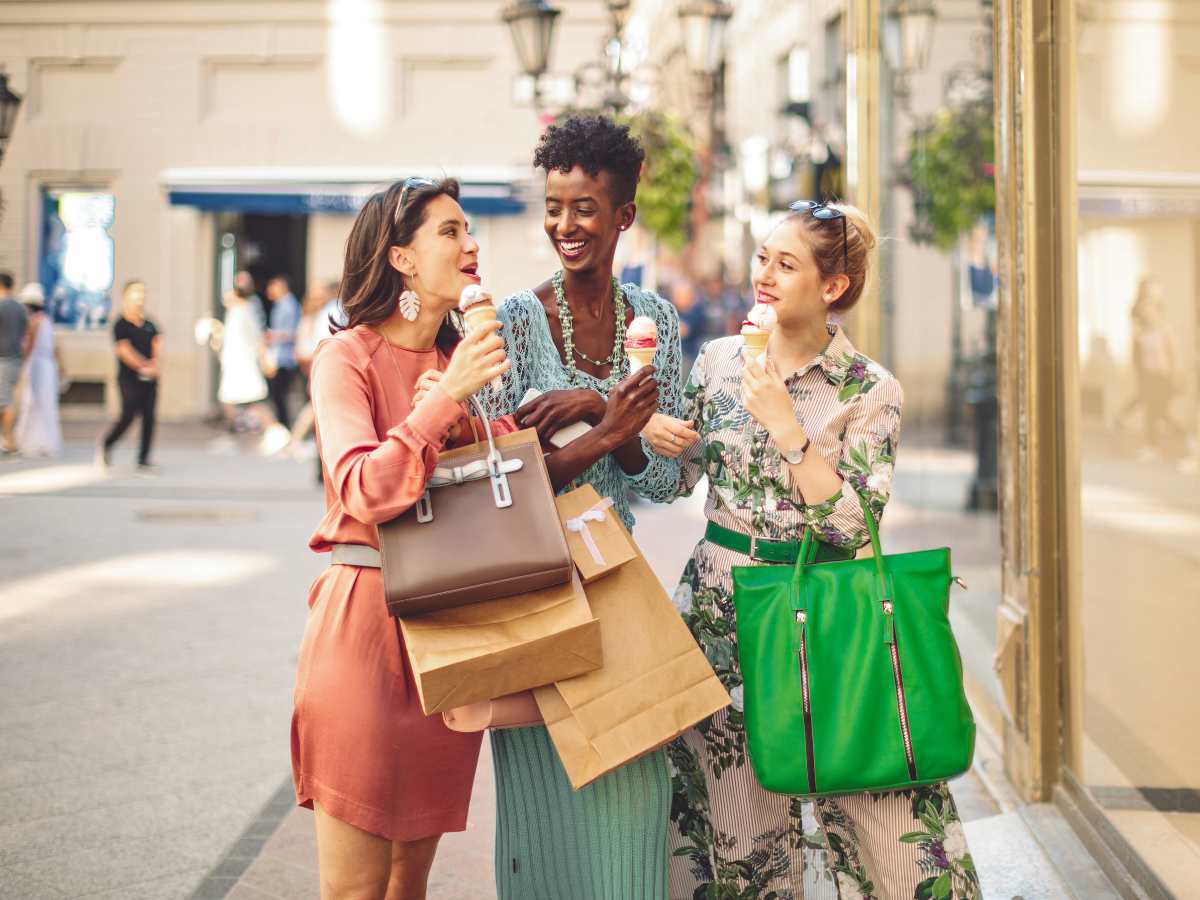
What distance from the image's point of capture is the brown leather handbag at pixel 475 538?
7.45 ft

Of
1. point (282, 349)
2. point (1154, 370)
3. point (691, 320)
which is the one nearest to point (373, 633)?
point (1154, 370)

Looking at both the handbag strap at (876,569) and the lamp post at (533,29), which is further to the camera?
the lamp post at (533,29)

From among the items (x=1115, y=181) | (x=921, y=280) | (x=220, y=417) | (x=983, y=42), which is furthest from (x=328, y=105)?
(x=1115, y=181)

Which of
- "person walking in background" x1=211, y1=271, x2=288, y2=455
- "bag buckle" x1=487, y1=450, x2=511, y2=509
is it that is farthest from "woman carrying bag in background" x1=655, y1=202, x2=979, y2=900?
"person walking in background" x1=211, y1=271, x2=288, y2=455

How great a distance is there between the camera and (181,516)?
35.5ft

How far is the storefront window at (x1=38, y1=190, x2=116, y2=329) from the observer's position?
12891 mm

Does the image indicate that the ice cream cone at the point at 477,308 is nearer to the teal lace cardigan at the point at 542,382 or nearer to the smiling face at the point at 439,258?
the smiling face at the point at 439,258

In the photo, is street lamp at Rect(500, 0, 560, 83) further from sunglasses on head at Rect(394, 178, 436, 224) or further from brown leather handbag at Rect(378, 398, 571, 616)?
brown leather handbag at Rect(378, 398, 571, 616)

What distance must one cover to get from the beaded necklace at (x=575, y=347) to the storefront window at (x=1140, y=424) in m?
1.72

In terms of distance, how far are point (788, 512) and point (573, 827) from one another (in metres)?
0.87

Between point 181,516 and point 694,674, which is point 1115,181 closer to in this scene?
point 694,674

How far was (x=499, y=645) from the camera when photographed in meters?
2.33

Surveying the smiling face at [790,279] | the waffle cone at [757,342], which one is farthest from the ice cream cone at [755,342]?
the smiling face at [790,279]

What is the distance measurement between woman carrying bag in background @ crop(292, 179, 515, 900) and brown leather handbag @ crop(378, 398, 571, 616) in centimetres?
14
